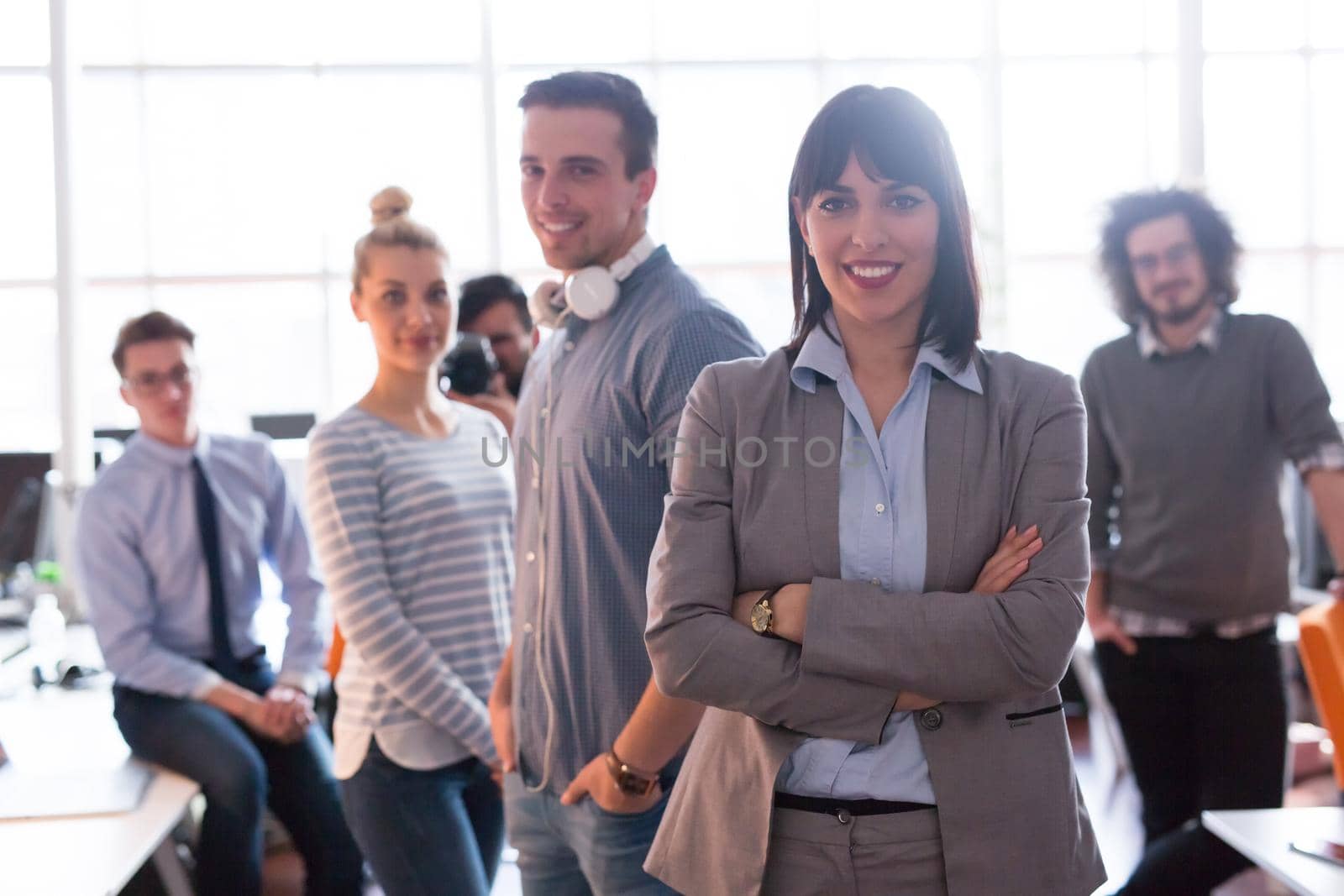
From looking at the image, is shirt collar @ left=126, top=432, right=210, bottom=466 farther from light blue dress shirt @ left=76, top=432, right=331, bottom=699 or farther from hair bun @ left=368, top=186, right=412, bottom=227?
hair bun @ left=368, top=186, right=412, bottom=227

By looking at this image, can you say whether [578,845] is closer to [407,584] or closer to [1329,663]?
[407,584]

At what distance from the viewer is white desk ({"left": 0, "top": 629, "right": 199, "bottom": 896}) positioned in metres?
2.08

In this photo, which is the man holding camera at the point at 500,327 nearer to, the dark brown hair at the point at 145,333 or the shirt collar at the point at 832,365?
the dark brown hair at the point at 145,333

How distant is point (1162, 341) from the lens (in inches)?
104

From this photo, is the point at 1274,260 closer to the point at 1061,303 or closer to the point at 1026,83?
the point at 1061,303

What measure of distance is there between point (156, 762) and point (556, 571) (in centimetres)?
158


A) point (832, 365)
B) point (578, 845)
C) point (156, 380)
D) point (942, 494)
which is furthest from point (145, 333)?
point (942, 494)

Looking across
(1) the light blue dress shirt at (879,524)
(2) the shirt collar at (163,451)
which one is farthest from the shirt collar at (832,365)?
(2) the shirt collar at (163,451)

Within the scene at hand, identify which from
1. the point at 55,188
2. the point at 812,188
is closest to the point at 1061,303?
the point at 55,188

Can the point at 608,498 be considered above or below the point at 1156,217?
below

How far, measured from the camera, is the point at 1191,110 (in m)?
6.38

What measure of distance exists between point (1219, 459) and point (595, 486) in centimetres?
148

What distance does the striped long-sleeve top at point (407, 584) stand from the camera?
209 centimetres

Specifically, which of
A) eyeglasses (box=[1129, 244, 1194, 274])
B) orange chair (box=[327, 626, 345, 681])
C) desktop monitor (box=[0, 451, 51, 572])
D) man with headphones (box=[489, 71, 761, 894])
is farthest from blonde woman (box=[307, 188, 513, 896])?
desktop monitor (box=[0, 451, 51, 572])
